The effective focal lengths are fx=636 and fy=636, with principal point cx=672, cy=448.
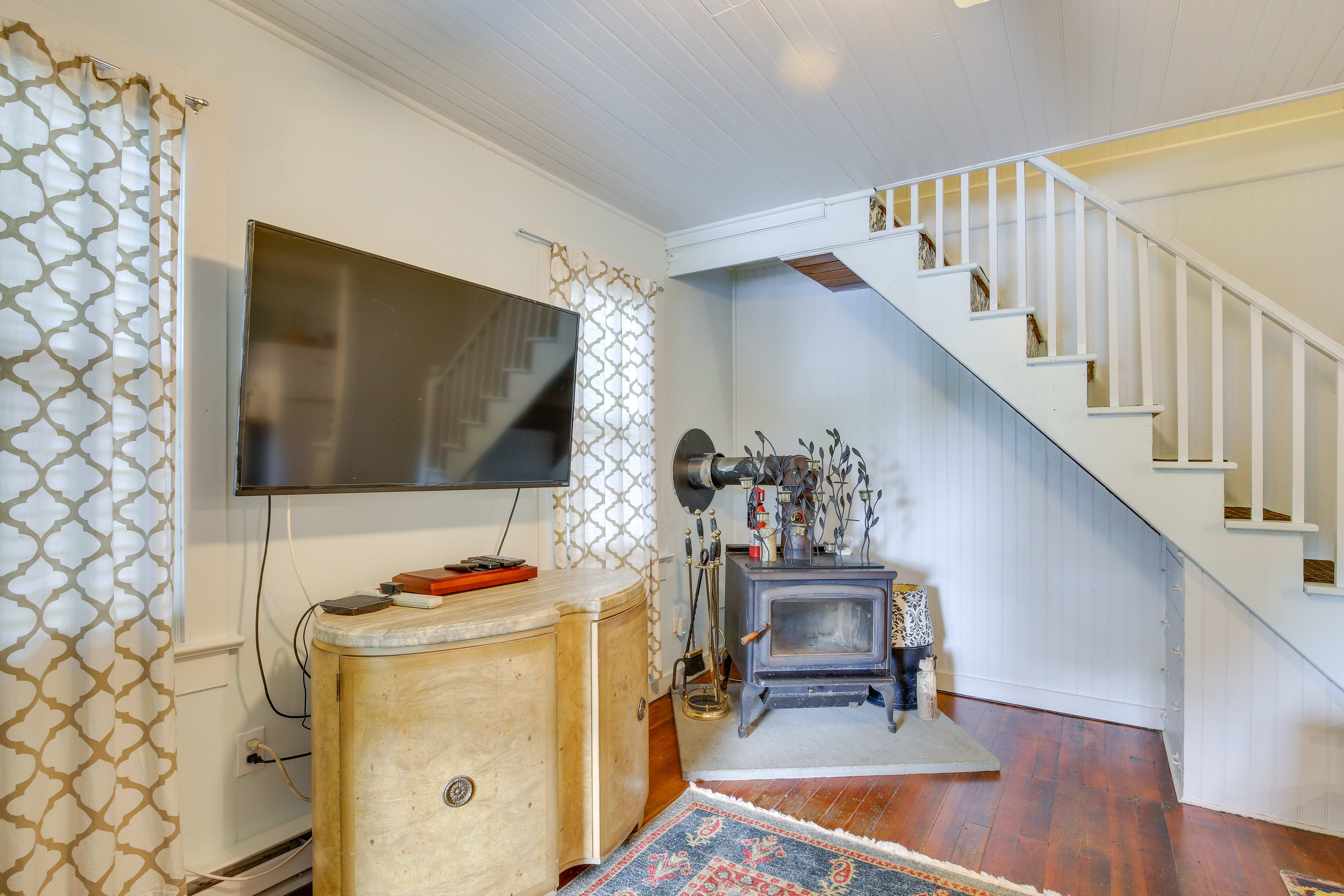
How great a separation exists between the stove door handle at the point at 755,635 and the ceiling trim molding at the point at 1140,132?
2.02m

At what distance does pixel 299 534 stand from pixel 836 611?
2.11m

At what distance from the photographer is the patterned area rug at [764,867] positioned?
1.75 meters

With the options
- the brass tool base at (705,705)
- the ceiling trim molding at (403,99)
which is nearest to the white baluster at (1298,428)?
the ceiling trim molding at (403,99)

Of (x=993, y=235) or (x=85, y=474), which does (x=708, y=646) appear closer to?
(x=993, y=235)

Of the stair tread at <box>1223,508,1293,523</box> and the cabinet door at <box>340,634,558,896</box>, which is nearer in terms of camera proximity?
the cabinet door at <box>340,634,558,896</box>

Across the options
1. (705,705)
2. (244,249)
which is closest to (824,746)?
(705,705)

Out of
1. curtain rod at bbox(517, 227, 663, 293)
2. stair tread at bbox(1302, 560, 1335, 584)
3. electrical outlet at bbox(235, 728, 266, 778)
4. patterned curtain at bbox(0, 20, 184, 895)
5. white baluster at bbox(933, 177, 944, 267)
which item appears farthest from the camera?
white baluster at bbox(933, 177, 944, 267)

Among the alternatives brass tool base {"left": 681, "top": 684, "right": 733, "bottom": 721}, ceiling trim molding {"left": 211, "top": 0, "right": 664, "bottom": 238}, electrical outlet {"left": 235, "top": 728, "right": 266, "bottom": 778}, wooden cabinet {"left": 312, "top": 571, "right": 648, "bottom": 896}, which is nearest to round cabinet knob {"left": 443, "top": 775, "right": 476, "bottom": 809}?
wooden cabinet {"left": 312, "top": 571, "right": 648, "bottom": 896}

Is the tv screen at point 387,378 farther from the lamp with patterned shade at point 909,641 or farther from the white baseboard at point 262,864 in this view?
the lamp with patterned shade at point 909,641

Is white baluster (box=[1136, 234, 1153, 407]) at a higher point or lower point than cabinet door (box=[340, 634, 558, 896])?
higher

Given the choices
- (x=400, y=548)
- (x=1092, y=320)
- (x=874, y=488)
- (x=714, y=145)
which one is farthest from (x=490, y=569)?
(x=1092, y=320)

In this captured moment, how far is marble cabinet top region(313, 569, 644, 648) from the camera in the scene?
4.86 ft

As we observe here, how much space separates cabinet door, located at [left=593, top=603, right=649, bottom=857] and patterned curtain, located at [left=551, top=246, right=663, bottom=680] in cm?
72

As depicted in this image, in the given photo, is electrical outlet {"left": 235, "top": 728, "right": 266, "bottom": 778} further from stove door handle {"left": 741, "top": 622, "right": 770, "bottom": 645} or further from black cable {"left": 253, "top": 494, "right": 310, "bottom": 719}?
stove door handle {"left": 741, "top": 622, "right": 770, "bottom": 645}
